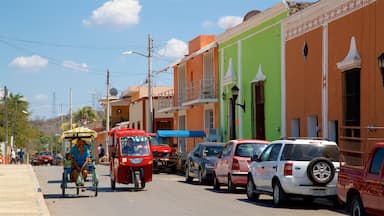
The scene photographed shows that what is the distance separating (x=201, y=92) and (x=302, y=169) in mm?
27946

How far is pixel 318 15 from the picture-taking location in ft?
95.9

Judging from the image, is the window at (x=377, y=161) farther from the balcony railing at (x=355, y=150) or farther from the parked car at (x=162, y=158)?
the parked car at (x=162, y=158)

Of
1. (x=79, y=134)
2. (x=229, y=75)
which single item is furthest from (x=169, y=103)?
(x=79, y=134)

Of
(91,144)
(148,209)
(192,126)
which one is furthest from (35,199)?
(192,126)

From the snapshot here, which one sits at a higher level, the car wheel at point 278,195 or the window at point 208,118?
the window at point 208,118

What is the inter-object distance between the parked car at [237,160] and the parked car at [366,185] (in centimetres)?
920

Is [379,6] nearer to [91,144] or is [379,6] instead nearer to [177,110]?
[91,144]

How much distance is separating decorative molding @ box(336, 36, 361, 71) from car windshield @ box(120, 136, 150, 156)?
737 centimetres

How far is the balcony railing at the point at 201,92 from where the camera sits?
45.2m

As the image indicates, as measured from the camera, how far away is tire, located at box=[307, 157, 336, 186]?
1848 centimetres

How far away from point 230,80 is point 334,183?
76.2 ft

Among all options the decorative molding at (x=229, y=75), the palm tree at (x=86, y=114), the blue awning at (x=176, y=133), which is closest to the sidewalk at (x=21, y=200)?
the blue awning at (x=176, y=133)

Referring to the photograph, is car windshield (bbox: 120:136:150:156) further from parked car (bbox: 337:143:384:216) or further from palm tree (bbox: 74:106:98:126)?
palm tree (bbox: 74:106:98:126)

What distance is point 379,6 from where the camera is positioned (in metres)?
23.9
